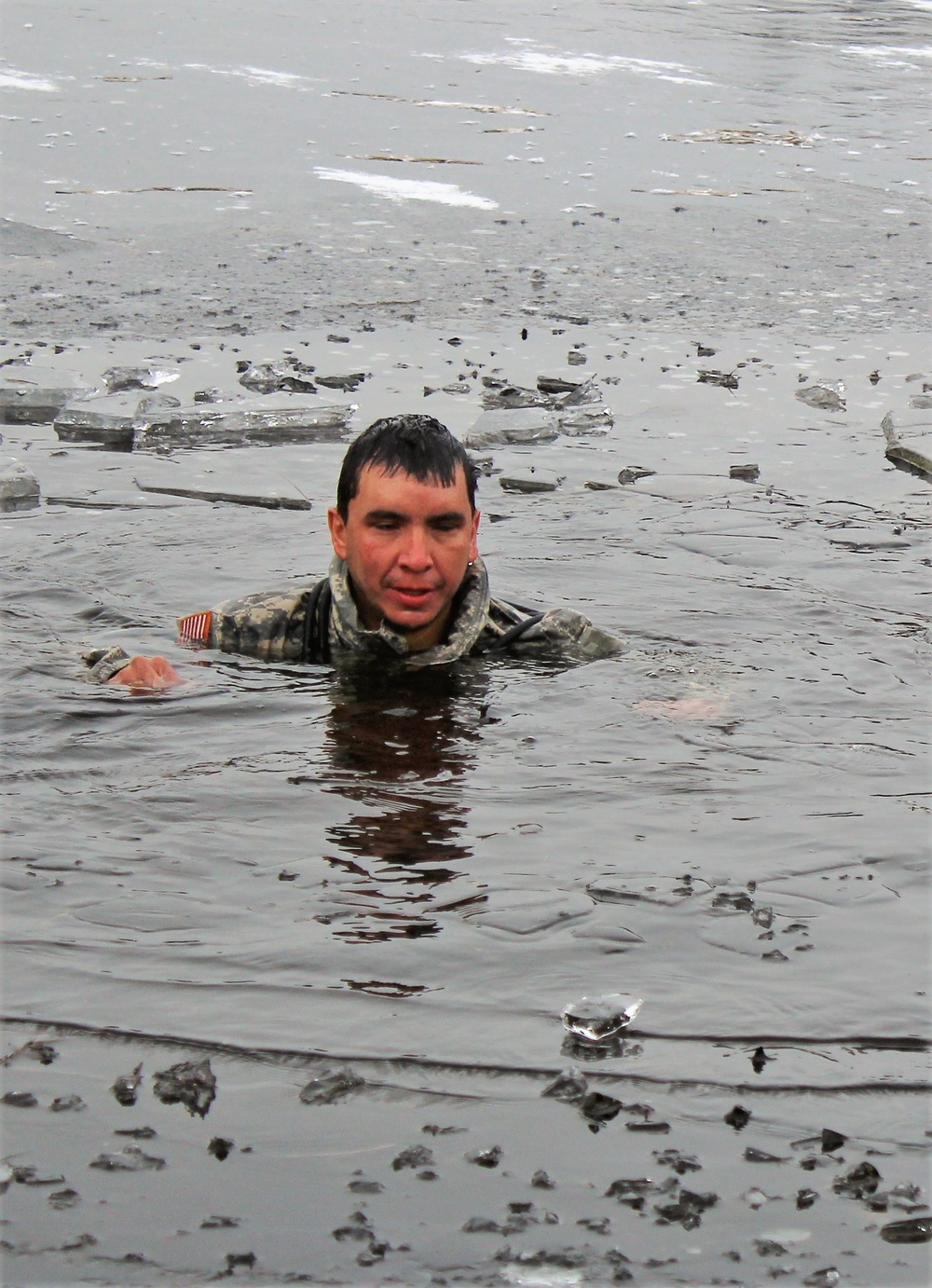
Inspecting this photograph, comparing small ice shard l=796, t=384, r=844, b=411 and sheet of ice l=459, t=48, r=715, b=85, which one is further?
sheet of ice l=459, t=48, r=715, b=85

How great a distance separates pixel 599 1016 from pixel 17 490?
4.53 m

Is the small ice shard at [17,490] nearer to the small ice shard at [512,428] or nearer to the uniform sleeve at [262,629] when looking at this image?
the uniform sleeve at [262,629]

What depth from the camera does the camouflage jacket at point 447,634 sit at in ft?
16.8

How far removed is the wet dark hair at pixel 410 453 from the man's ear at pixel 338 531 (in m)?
0.10

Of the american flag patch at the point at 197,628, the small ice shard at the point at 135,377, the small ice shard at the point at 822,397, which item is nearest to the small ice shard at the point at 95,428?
the small ice shard at the point at 135,377

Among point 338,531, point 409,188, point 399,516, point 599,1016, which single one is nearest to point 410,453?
point 399,516

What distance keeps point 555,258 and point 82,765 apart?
709cm

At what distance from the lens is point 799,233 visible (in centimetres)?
1151

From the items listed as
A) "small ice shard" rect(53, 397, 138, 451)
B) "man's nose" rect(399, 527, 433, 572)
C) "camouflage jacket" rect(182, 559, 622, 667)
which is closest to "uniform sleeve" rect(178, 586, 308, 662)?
"camouflage jacket" rect(182, 559, 622, 667)

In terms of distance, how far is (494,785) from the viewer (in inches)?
167

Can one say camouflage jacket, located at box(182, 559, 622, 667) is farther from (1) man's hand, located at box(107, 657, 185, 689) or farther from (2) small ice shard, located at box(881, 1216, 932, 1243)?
(2) small ice shard, located at box(881, 1216, 932, 1243)

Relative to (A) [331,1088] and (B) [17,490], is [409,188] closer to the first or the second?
(B) [17,490]

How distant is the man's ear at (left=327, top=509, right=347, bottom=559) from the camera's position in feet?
16.6

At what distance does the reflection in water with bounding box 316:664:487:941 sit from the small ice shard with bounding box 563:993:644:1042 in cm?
44
